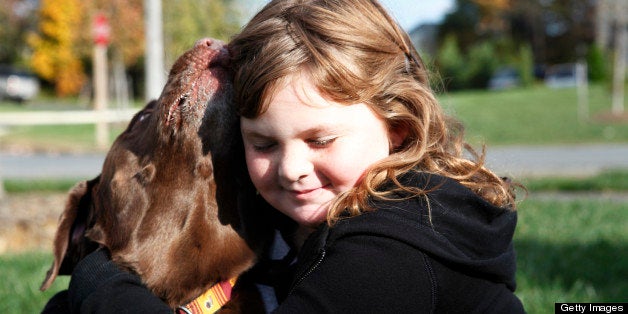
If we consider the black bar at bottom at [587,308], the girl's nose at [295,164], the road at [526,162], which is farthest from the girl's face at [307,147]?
the road at [526,162]

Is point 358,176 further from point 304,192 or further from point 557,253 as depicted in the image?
point 557,253

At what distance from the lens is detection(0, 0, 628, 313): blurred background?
14.8ft

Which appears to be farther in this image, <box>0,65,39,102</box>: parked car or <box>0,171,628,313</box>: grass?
<box>0,65,39,102</box>: parked car

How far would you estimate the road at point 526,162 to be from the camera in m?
10.8

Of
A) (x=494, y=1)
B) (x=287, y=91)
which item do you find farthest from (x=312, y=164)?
(x=494, y=1)

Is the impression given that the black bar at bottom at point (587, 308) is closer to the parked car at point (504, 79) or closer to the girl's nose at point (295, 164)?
the girl's nose at point (295, 164)

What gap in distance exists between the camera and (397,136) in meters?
2.22

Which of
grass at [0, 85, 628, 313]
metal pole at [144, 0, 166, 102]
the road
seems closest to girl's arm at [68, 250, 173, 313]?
grass at [0, 85, 628, 313]

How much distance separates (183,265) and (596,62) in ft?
116

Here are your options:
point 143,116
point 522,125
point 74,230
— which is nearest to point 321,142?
point 143,116

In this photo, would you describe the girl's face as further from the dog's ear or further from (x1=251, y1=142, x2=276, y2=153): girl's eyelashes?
the dog's ear

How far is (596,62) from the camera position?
112 feet

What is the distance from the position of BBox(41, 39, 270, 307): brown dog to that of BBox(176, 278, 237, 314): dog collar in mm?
25

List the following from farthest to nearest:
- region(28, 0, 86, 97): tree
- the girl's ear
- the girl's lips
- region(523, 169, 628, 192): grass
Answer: region(28, 0, 86, 97): tree < region(523, 169, 628, 192): grass < the girl's ear < the girl's lips
